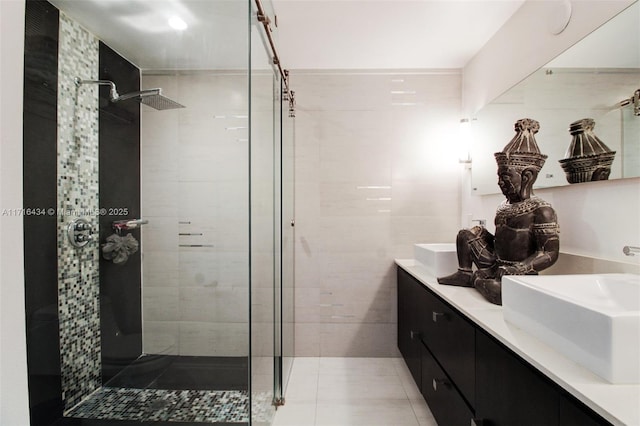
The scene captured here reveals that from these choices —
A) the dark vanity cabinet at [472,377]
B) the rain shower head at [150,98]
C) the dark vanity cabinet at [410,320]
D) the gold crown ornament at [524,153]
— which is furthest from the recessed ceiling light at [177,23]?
the dark vanity cabinet at [410,320]

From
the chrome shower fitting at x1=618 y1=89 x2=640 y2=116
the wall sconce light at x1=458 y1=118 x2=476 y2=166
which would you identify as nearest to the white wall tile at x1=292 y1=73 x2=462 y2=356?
the wall sconce light at x1=458 y1=118 x2=476 y2=166

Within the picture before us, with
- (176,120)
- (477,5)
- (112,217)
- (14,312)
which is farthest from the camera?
(477,5)

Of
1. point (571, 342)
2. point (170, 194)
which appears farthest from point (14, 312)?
point (571, 342)

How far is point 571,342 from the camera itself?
2.46ft

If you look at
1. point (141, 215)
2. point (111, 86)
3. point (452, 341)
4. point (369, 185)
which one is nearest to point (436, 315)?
point (452, 341)

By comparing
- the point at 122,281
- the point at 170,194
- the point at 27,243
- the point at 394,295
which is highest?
the point at 170,194

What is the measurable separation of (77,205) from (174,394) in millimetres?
659

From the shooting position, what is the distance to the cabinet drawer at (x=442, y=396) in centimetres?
123

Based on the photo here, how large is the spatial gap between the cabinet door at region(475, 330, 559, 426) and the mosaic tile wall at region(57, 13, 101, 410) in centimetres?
118

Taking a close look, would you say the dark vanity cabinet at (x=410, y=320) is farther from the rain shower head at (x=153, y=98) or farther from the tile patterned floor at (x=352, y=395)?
the rain shower head at (x=153, y=98)

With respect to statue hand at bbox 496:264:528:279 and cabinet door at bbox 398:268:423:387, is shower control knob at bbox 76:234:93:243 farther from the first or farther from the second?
cabinet door at bbox 398:268:423:387

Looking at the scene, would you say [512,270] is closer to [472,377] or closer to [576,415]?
[472,377]

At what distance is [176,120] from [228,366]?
85 cm

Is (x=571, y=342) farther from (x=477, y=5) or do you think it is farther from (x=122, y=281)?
(x=477, y=5)
